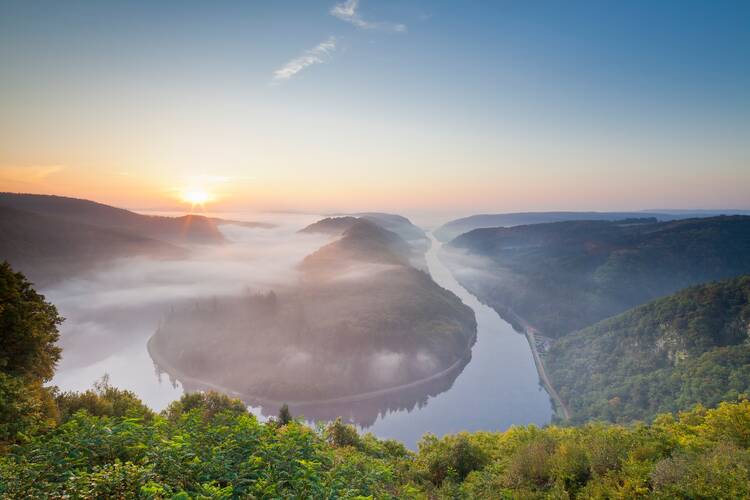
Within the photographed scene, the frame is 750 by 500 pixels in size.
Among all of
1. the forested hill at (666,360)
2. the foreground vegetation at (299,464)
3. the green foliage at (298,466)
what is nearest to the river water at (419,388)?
the forested hill at (666,360)

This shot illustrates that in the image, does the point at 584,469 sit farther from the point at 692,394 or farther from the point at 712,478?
the point at 692,394

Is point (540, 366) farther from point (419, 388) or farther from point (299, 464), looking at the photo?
point (299, 464)

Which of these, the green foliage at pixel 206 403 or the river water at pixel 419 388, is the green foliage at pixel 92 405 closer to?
the green foliage at pixel 206 403

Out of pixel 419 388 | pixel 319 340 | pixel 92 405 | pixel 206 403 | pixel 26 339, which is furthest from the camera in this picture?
pixel 319 340

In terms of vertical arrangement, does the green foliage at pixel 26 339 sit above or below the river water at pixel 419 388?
A: above

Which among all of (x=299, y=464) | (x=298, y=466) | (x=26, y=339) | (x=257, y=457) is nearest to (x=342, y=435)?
(x=299, y=464)

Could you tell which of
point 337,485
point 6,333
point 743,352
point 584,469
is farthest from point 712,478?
point 743,352
